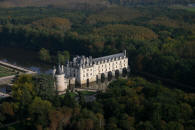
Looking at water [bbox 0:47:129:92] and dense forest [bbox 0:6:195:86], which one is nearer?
water [bbox 0:47:129:92]

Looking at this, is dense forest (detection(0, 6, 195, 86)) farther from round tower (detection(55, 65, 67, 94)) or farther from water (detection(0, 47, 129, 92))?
round tower (detection(55, 65, 67, 94))

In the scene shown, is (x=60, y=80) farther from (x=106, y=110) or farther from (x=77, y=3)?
(x=77, y=3)

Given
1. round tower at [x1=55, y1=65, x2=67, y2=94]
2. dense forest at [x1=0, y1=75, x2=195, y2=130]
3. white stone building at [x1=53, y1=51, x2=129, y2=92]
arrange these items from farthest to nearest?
white stone building at [x1=53, y1=51, x2=129, y2=92], round tower at [x1=55, y1=65, x2=67, y2=94], dense forest at [x1=0, y1=75, x2=195, y2=130]

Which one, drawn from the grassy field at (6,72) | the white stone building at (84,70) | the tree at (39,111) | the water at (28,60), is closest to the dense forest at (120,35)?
the water at (28,60)

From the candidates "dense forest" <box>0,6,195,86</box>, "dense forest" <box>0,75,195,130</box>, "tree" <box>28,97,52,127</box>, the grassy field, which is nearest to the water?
"dense forest" <box>0,6,195,86</box>

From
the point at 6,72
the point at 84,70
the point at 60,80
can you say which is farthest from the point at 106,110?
the point at 6,72

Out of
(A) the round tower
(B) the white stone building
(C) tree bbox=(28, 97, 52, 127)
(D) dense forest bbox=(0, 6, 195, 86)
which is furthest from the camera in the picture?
(D) dense forest bbox=(0, 6, 195, 86)

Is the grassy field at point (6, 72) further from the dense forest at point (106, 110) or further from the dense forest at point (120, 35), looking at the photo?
the dense forest at point (106, 110)

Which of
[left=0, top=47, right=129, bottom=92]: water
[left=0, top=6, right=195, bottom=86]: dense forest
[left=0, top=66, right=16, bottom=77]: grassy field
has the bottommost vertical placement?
[left=0, top=47, right=129, bottom=92]: water
